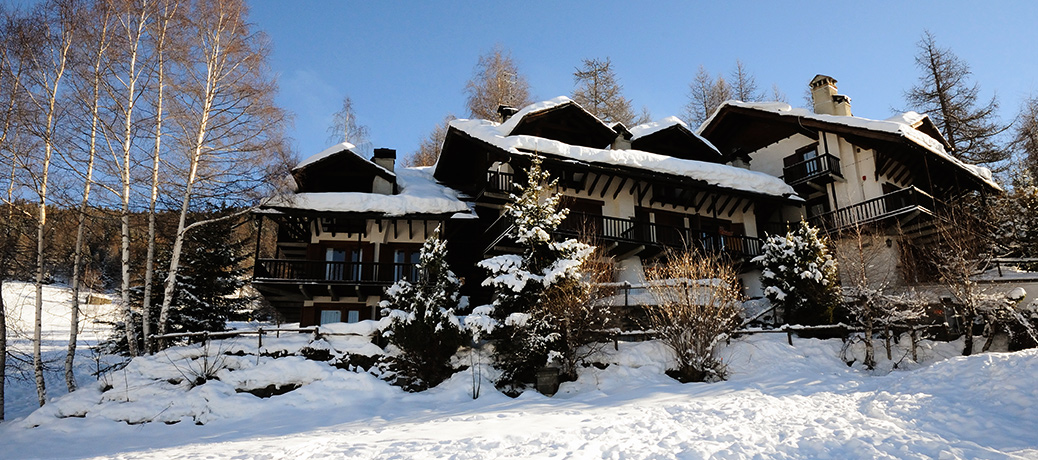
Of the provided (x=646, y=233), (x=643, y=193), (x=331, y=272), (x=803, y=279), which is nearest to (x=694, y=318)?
(x=803, y=279)

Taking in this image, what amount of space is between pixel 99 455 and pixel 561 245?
1132cm

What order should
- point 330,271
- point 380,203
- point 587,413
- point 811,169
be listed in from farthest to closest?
point 811,169 < point 380,203 < point 330,271 < point 587,413

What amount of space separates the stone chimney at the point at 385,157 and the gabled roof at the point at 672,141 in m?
11.5

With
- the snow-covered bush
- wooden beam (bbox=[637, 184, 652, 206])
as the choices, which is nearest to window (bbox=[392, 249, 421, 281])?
the snow-covered bush

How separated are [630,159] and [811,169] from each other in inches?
404

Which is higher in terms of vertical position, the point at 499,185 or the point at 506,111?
the point at 506,111

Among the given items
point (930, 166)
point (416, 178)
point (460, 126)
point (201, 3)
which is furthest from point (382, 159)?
point (930, 166)

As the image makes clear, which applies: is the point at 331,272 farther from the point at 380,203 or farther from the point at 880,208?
the point at 880,208

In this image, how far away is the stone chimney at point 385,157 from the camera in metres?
26.0

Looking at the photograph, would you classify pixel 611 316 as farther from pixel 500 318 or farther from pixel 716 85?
pixel 716 85

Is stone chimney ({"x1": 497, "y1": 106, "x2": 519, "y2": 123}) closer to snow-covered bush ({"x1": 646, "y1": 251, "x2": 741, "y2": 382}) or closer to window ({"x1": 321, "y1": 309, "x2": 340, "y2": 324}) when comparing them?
window ({"x1": 321, "y1": 309, "x2": 340, "y2": 324})

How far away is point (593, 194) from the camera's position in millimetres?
24719

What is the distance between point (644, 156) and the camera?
2402cm

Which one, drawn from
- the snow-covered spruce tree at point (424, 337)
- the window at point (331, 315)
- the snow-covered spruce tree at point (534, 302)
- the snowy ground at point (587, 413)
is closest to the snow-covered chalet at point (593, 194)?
the window at point (331, 315)
